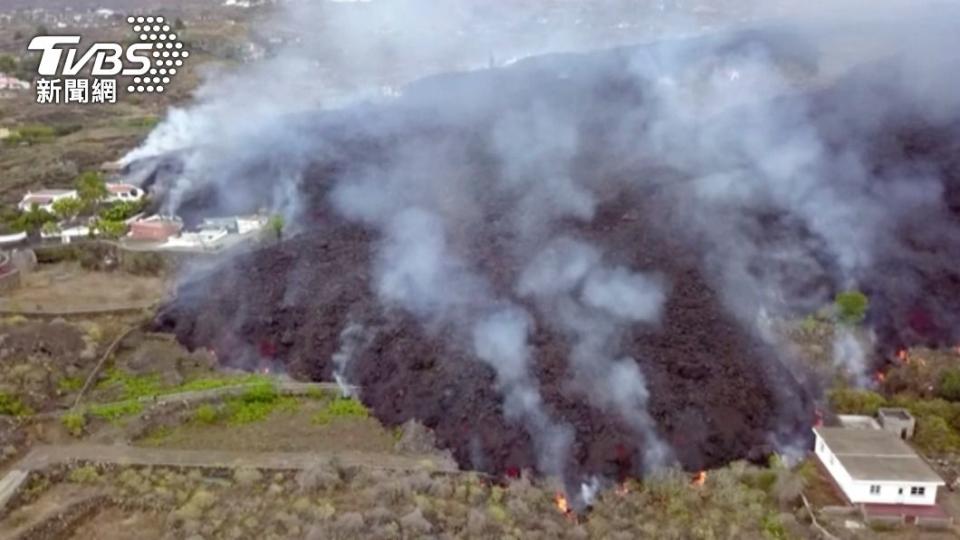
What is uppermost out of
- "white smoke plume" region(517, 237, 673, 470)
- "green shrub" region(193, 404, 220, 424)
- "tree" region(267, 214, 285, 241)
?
"white smoke plume" region(517, 237, 673, 470)

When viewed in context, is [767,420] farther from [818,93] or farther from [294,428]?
[818,93]

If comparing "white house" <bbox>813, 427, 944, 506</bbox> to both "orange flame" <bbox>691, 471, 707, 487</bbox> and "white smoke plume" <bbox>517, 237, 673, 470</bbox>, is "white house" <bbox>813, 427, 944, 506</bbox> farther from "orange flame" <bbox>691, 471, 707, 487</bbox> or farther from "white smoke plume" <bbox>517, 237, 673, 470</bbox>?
"white smoke plume" <bbox>517, 237, 673, 470</bbox>

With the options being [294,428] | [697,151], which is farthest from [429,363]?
[697,151]

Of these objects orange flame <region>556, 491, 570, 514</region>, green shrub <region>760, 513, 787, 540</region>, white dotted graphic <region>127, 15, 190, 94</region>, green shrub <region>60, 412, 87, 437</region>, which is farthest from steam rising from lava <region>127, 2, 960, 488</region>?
white dotted graphic <region>127, 15, 190, 94</region>

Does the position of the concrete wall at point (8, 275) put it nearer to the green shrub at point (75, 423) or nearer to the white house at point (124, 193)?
the white house at point (124, 193)

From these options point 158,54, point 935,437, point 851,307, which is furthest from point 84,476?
point 158,54

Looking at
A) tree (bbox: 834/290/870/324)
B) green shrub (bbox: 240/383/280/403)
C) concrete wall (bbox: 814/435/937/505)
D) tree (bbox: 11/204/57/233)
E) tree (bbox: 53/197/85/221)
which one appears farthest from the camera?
tree (bbox: 53/197/85/221)
